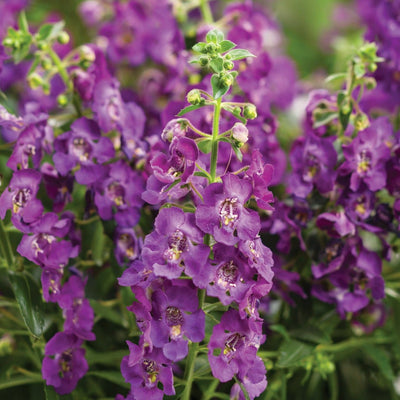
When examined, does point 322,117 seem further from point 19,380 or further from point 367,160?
point 19,380

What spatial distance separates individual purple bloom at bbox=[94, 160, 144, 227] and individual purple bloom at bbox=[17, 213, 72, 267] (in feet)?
0.19

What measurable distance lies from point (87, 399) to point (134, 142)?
0.41m

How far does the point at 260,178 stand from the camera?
66 centimetres

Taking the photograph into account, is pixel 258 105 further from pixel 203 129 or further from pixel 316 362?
pixel 316 362

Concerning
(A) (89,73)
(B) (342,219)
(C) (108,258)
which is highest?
(A) (89,73)

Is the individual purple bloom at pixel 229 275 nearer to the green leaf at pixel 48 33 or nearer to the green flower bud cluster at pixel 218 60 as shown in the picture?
the green flower bud cluster at pixel 218 60

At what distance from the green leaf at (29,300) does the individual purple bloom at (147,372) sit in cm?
16

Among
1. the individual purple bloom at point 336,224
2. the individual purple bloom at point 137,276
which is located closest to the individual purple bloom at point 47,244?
the individual purple bloom at point 137,276

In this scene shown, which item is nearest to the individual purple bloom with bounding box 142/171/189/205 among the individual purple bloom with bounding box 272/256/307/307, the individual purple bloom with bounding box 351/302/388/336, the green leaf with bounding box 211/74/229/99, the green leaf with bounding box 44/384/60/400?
the green leaf with bounding box 211/74/229/99

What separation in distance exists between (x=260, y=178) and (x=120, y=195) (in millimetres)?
255

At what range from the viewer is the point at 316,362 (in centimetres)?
93

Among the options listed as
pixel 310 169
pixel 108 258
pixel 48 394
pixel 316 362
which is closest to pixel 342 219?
pixel 310 169

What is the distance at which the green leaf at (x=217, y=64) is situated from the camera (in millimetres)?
669

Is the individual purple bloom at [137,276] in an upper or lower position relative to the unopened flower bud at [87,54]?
lower
